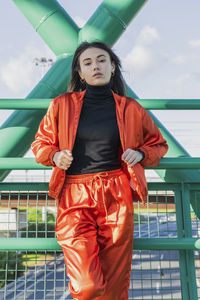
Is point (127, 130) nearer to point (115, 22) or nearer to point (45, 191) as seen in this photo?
point (45, 191)

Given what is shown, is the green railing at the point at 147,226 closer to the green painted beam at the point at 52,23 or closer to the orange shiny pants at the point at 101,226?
the orange shiny pants at the point at 101,226

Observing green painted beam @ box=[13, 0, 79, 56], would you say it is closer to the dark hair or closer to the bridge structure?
the bridge structure

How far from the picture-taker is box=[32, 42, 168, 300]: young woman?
1.48 meters

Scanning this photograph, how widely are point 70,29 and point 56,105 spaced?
952mm

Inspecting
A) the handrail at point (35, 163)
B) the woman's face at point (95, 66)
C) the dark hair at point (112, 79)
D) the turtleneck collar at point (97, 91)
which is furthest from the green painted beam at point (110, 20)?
the handrail at point (35, 163)

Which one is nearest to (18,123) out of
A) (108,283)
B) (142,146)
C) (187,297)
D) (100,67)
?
(100,67)

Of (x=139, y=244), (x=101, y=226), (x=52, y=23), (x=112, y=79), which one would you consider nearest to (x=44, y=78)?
(x=52, y=23)

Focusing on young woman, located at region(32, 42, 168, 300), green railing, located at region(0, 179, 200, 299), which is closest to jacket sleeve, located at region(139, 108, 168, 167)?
young woman, located at region(32, 42, 168, 300)

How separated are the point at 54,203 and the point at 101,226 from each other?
0.62m

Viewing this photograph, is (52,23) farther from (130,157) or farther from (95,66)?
(130,157)

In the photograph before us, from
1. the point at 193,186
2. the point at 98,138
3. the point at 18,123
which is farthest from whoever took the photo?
the point at 18,123

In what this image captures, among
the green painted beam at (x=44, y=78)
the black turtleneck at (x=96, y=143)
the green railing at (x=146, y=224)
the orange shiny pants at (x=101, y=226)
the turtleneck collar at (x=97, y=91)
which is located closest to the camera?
the orange shiny pants at (x=101, y=226)

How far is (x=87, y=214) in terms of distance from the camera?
1548mm

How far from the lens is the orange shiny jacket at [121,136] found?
62.1 inches
